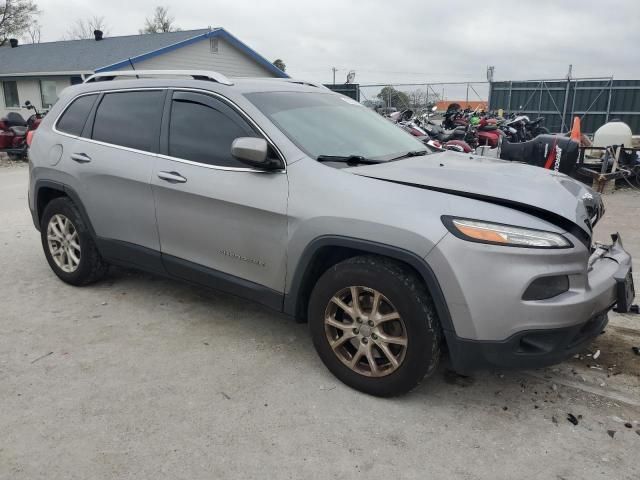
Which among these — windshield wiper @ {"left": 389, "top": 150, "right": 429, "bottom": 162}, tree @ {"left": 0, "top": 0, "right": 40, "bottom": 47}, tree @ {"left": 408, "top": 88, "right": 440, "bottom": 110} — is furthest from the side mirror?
tree @ {"left": 0, "top": 0, "right": 40, "bottom": 47}

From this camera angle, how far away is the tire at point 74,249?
14.4 ft

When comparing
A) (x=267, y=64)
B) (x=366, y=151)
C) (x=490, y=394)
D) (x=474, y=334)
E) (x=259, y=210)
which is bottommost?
(x=490, y=394)

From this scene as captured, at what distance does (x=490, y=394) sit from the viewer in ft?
10.2

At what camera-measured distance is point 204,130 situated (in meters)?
3.55

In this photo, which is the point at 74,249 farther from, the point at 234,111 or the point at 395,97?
the point at 395,97

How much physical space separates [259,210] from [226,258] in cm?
47

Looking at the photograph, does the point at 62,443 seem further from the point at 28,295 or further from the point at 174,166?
the point at 28,295

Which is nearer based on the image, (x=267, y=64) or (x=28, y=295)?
(x=28, y=295)

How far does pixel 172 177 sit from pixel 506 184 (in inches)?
85.3

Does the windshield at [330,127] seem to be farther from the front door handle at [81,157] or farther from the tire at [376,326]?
the front door handle at [81,157]

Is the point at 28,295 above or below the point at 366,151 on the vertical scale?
below

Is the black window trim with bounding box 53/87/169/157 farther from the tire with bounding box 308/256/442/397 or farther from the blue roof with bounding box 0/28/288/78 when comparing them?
the blue roof with bounding box 0/28/288/78

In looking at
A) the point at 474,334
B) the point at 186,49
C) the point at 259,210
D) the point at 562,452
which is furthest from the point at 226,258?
the point at 186,49

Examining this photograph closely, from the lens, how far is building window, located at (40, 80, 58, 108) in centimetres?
2270
